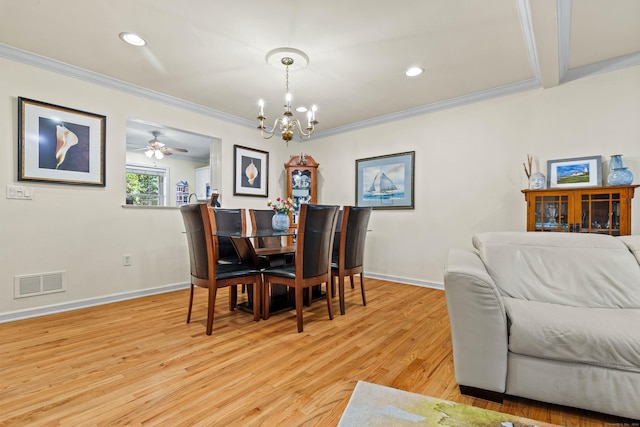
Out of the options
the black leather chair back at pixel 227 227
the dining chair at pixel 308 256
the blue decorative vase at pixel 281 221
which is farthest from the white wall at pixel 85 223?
the dining chair at pixel 308 256

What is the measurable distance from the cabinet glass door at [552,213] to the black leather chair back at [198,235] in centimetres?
317

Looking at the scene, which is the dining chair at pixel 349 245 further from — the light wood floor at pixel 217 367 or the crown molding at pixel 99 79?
the crown molding at pixel 99 79

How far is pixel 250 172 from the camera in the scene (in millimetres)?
4699

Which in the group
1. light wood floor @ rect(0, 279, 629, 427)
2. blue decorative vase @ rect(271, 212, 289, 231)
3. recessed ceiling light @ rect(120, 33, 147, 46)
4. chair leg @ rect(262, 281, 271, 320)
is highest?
recessed ceiling light @ rect(120, 33, 147, 46)

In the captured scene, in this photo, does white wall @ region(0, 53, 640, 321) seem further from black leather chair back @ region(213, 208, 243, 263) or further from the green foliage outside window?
the green foliage outside window

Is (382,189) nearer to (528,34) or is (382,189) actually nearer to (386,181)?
(386,181)

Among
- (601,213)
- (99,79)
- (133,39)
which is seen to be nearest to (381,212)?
(601,213)

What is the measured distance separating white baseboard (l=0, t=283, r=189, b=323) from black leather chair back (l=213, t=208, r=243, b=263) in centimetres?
104

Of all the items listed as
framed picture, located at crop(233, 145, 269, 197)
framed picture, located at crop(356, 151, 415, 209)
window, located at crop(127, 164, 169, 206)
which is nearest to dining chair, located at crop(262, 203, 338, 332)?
framed picture, located at crop(356, 151, 415, 209)

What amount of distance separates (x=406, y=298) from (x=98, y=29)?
391 centimetres

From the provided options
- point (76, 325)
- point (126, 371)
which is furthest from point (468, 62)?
point (76, 325)

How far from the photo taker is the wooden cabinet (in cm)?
257

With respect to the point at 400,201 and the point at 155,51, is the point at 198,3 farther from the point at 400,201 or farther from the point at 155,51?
the point at 400,201

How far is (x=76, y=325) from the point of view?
257 cm
